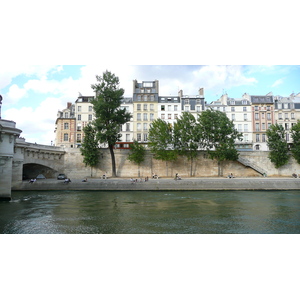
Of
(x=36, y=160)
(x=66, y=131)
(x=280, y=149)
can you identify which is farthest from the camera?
(x=66, y=131)

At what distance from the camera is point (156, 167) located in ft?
122

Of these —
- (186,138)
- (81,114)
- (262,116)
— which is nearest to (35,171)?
(81,114)

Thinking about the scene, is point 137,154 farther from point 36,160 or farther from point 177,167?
point 36,160

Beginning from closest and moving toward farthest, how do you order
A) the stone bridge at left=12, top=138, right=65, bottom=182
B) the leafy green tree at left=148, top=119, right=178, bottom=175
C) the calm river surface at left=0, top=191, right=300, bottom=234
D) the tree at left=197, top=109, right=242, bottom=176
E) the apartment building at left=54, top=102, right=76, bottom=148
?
the calm river surface at left=0, top=191, right=300, bottom=234, the stone bridge at left=12, top=138, right=65, bottom=182, the leafy green tree at left=148, top=119, right=178, bottom=175, the tree at left=197, top=109, right=242, bottom=176, the apartment building at left=54, top=102, right=76, bottom=148

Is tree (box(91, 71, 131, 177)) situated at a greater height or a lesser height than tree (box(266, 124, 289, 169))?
greater

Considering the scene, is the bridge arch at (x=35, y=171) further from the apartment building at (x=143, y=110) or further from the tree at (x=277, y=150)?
the tree at (x=277, y=150)

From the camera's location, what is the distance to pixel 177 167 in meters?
37.6

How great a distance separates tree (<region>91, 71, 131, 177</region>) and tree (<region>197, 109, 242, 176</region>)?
11.0m

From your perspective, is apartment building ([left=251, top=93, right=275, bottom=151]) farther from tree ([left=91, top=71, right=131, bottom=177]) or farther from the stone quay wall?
tree ([left=91, top=71, right=131, bottom=177])

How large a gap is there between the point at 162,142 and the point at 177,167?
4686 mm

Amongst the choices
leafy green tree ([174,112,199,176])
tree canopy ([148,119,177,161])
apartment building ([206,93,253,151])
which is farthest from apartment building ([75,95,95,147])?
apartment building ([206,93,253,151])

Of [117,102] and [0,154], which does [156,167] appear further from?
[0,154]

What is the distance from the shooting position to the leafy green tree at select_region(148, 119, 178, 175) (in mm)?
35062

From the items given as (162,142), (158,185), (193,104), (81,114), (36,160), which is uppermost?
(193,104)
